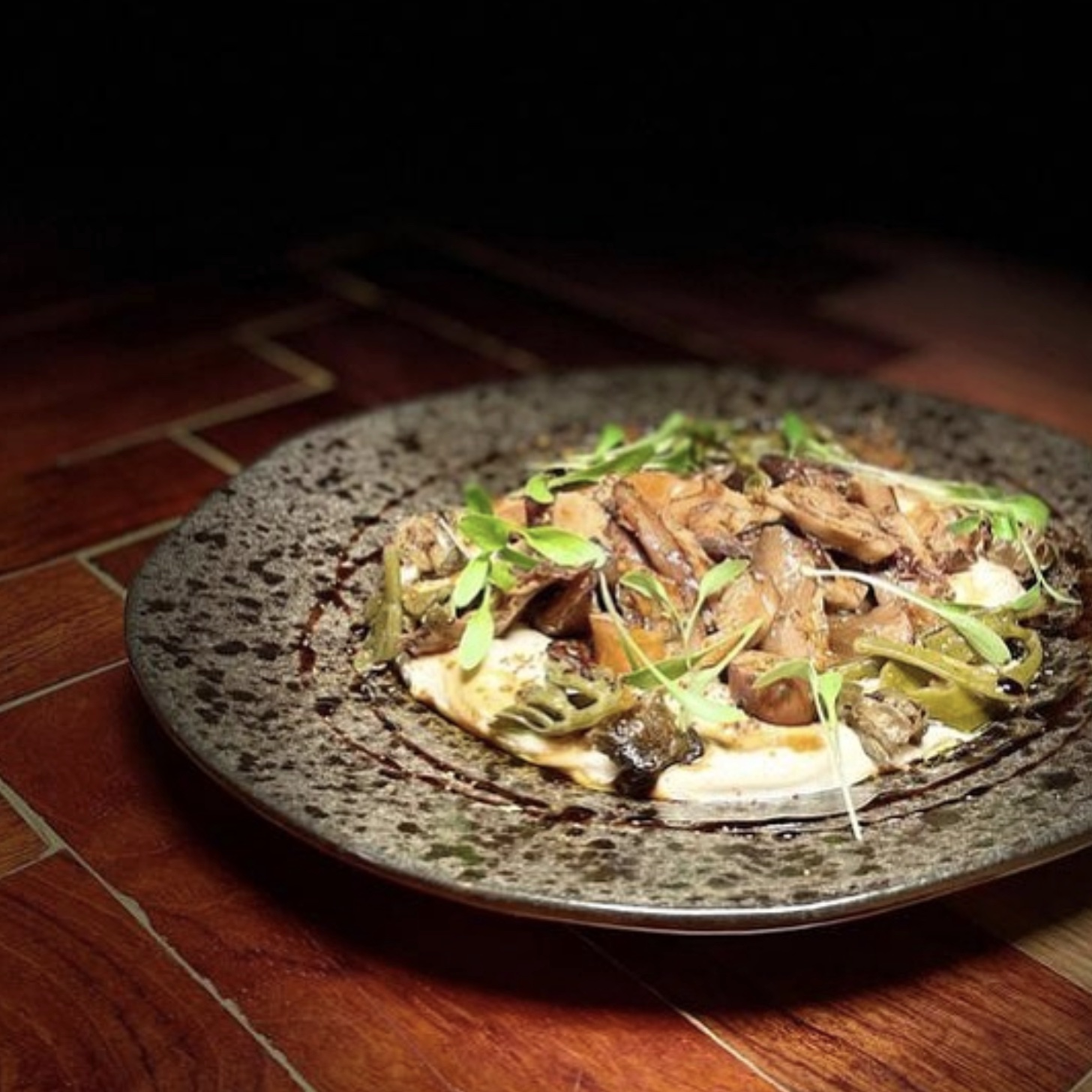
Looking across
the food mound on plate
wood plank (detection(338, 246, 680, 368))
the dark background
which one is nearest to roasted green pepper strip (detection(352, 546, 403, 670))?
the food mound on plate

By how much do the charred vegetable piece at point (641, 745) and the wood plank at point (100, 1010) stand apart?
0.34m

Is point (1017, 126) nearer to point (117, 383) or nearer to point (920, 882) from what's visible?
point (117, 383)

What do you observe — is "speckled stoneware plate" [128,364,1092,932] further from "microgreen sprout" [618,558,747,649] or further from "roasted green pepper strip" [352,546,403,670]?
"microgreen sprout" [618,558,747,649]

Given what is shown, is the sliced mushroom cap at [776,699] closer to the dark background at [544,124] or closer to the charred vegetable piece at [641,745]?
the charred vegetable piece at [641,745]

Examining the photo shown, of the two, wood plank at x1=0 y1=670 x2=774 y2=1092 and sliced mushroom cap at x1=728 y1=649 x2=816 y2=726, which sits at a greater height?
sliced mushroom cap at x1=728 y1=649 x2=816 y2=726

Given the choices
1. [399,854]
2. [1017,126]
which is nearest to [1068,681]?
[399,854]

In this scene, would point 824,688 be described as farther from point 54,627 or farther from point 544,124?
point 544,124

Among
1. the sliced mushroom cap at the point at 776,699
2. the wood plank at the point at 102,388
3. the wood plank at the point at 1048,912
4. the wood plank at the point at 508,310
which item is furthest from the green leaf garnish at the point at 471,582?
the wood plank at the point at 508,310

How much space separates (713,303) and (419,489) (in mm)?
1061

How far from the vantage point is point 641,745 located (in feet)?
3.91

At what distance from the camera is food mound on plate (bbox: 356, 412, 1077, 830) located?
1.22m

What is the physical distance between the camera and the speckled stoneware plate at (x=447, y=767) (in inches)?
40.1

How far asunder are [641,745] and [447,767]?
0.51 ft

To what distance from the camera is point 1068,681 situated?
132 centimetres
